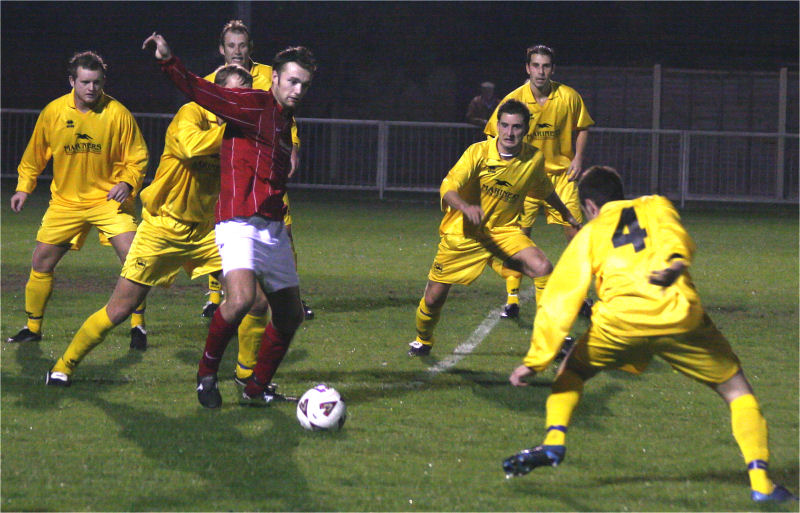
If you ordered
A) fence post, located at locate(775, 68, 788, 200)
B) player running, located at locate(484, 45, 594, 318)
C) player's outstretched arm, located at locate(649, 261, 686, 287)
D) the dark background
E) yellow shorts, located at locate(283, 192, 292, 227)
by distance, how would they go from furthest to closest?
the dark background < fence post, located at locate(775, 68, 788, 200) < player running, located at locate(484, 45, 594, 318) < yellow shorts, located at locate(283, 192, 292, 227) < player's outstretched arm, located at locate(649, 261, 686, 287)

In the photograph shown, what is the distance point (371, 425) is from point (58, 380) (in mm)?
1947

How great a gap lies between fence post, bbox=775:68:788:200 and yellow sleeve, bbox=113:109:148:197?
49.1 ft

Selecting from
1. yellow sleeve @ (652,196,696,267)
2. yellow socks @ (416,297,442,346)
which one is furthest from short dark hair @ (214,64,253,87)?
yellow sleeve @ (652,196,696,267)

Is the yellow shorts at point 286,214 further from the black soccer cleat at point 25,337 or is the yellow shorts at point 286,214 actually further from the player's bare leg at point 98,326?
the black soccer cleat at point 25,337

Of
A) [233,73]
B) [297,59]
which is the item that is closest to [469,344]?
[233,73]

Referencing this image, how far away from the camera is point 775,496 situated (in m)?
4.54

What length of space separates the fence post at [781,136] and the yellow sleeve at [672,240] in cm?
1642

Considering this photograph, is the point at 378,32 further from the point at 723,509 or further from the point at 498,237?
the point at 723,509

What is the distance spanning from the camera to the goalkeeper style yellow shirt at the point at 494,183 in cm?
727

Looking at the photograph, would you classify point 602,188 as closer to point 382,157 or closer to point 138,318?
point 138,318

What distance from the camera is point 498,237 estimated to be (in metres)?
7.38

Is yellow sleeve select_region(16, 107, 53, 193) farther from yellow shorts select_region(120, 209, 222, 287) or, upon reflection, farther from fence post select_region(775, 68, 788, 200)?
fence post select_region(775, 68, 788, 200)

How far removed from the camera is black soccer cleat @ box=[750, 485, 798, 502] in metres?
4.53

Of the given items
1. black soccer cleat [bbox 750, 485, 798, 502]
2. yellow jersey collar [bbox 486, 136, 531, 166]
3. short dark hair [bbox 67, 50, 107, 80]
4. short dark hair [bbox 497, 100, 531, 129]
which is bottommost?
black soccer cleat [bbox 750, 485, 798, 502]
